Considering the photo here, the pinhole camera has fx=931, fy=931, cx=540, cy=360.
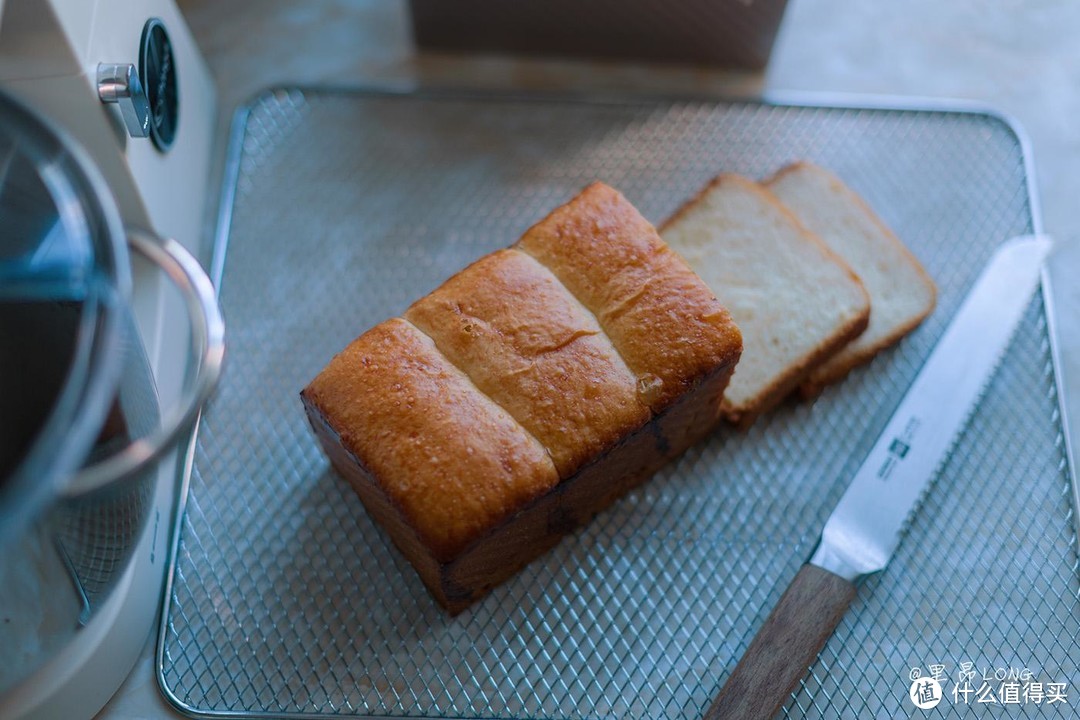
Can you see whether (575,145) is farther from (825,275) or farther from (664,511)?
(664,511)

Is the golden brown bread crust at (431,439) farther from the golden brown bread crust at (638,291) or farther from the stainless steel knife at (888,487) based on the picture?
the stainless steel knife at (888,487)

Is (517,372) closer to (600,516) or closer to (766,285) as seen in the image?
(600,516)

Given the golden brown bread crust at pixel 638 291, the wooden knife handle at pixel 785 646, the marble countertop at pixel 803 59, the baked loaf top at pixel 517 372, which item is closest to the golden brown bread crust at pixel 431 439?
the baked loaf top at pixel 517 372

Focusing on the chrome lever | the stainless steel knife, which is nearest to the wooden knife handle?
the stainless steel knife

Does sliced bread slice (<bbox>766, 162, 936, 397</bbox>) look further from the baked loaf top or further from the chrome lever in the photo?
the chrome lever

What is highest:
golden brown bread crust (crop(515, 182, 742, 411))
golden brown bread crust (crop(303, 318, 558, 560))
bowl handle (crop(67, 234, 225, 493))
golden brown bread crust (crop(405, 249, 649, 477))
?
bowl handle (crop(67, 234, 225, 493))

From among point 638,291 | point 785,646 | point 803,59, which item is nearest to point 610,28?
point 803,59
